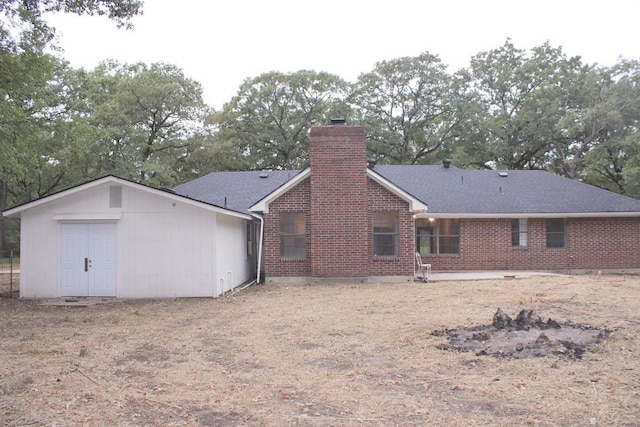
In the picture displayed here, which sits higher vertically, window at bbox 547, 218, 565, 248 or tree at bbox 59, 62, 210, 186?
tree at bbox 59, 62, 210, 186

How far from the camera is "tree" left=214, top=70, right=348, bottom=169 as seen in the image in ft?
121

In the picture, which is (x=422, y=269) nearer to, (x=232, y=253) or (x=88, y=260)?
(x=232, y=253)

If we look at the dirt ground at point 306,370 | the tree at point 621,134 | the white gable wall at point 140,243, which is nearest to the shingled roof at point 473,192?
the white gable wall at point 140,243

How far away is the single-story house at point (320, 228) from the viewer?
13375 millimetres

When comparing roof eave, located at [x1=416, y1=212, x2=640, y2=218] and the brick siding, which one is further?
roof eave, located at [x1=416, y1=212, x2=640, y2=218]

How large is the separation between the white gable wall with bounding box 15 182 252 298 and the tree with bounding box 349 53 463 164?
2477 centimetres

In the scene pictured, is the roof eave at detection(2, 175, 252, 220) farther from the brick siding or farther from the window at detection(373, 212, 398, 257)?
the window at detection(373, 212, 398, 257)

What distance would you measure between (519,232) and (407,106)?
20.6 meters

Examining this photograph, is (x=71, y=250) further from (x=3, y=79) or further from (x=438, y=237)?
(x=438, y=237)

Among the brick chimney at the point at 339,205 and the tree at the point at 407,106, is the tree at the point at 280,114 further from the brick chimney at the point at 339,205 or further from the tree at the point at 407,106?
the brick chimney at the point at 339,205

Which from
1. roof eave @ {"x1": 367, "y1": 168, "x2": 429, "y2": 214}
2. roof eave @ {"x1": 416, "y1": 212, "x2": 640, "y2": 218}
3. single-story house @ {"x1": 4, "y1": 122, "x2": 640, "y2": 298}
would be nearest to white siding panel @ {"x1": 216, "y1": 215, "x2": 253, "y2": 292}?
single-story house @ {"x1": 4, "y1": 122, "x2": 640, "y2": 298}

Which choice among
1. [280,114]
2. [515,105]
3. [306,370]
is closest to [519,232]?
[306,370]

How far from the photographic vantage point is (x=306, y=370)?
609 centimetres

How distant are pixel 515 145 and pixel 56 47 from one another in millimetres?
29796
